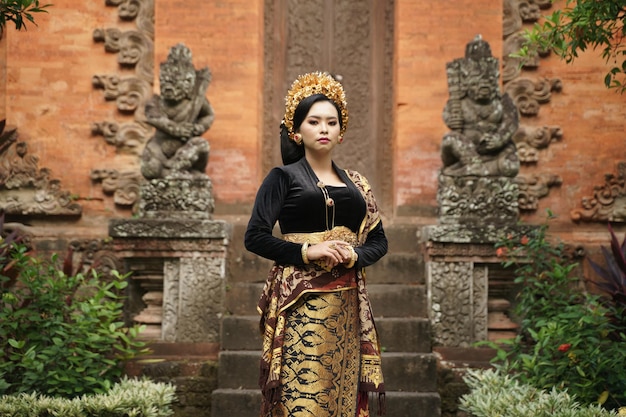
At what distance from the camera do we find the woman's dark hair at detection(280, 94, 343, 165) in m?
4.04

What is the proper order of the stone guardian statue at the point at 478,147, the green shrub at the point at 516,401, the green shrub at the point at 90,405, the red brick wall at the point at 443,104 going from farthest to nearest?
1. the red brick wall at the point at 443,104
2. the stone guardian statue at the point at 478,147
3. the green shrub at the point at 90,405
4. the green shrub at the point at 516,401

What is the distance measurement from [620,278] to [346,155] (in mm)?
3903

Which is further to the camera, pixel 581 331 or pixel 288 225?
pixel 581 331

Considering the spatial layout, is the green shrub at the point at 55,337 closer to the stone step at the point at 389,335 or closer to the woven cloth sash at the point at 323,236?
the stone step at the point at 389,335

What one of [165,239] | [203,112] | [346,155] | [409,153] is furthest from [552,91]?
[165,239]

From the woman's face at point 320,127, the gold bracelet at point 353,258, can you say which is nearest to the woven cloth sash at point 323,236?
the gold bracelet at point 353,258

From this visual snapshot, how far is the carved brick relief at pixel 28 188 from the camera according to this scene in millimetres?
8414

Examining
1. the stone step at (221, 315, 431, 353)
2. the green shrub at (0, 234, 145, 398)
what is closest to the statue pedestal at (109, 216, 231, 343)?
the stone step at (221, 315, 431, 353)

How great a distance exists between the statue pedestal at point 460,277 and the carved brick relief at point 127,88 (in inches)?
125

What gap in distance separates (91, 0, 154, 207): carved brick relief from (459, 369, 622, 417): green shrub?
409 cm

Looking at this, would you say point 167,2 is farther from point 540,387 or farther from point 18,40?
point 540,387

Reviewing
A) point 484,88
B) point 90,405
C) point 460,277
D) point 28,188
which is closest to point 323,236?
point 90,405

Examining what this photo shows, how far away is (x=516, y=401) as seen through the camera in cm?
551

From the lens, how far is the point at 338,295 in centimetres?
395
